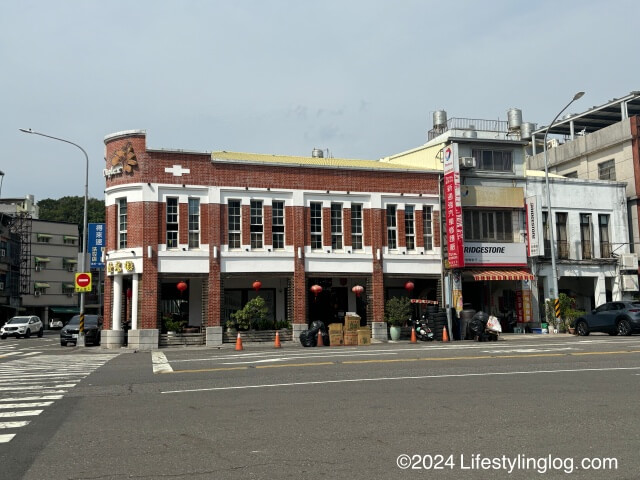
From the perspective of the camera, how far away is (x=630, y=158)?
40.7 metres

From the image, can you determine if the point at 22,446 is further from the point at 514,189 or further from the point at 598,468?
the point at 514,189

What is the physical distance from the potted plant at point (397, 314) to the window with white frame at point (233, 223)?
8257mm

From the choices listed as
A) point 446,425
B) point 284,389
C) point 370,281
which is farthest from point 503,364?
point 370,281

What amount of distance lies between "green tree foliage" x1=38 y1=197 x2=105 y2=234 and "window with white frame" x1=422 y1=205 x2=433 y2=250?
7725 centimetres

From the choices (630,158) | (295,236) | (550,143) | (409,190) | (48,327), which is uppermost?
(550,143)

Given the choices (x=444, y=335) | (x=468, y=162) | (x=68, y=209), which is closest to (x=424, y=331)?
(x=444, y=335)

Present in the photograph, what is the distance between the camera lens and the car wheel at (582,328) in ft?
99.3

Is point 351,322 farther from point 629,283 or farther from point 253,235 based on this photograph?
point 629,283

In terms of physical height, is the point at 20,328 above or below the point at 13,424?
above

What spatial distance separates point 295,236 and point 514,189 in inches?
525

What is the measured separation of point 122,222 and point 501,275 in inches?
778

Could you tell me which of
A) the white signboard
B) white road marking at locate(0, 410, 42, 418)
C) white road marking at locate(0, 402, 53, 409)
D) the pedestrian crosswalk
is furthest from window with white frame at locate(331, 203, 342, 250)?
white road marking at locate(0, 410, 42, 418)

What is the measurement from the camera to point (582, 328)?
Result: 3056 cm

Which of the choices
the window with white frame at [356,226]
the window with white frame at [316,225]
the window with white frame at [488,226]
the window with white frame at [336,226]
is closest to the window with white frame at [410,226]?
the window with white frame at [356,226]
